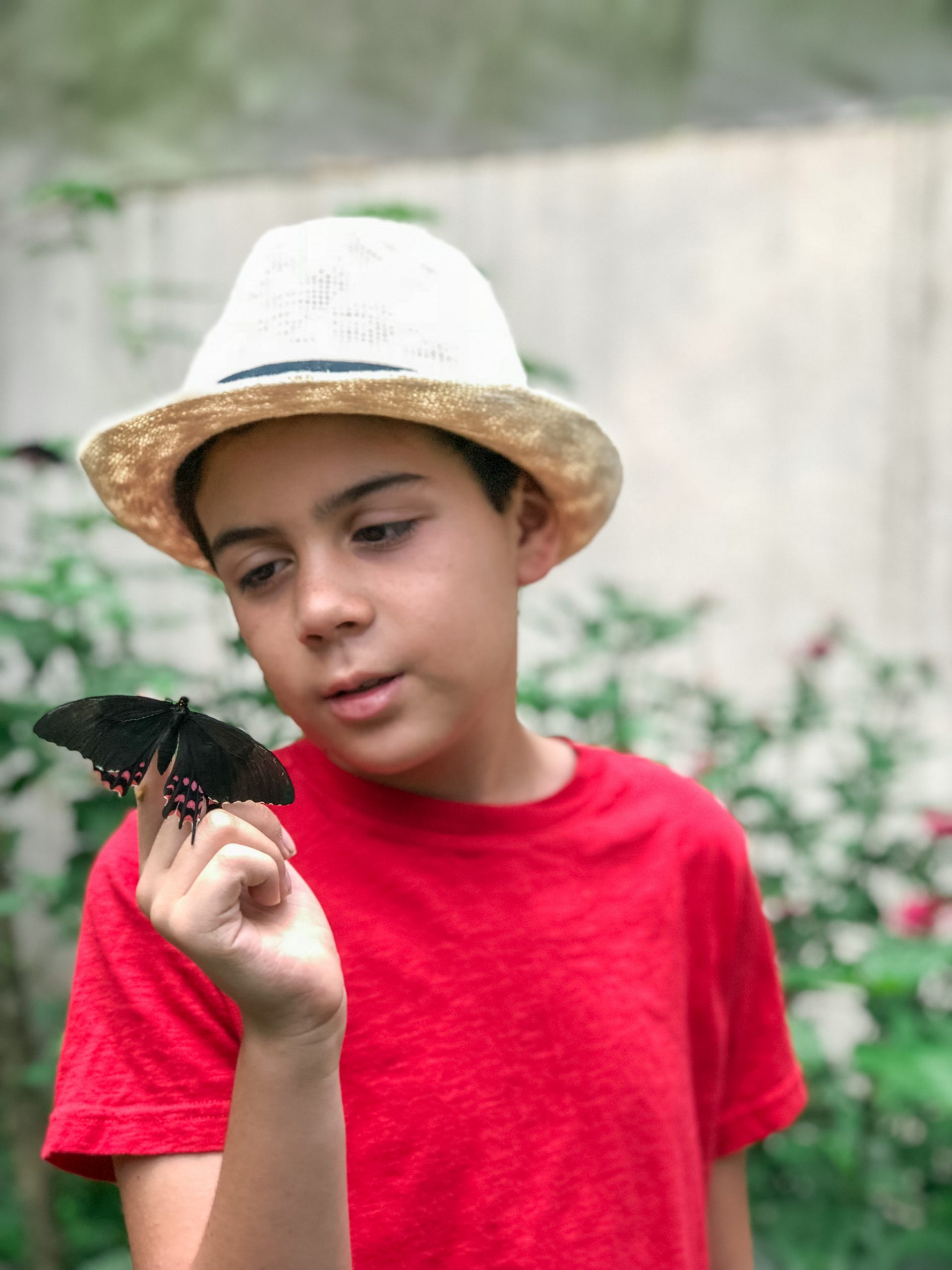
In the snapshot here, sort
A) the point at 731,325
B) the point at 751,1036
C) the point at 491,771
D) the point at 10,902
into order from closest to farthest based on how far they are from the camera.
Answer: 1. the point at 491,771
2. the point at 751,1036
3. the point at 10,902
4. the point at 731,325

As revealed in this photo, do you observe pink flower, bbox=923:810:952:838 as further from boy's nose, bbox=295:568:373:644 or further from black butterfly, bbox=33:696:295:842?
black butterfly, bbox=33:696:295:842

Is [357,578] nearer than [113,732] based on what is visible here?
No

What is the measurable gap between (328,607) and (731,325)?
2769mm

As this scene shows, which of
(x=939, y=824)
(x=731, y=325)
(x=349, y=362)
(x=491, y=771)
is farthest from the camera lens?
(x=731, y=325)

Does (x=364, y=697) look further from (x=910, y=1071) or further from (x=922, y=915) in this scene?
(x=922, y=915)

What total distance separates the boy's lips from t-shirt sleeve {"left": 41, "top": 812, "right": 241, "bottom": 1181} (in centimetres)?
22

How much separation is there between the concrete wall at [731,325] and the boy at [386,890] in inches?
89.3

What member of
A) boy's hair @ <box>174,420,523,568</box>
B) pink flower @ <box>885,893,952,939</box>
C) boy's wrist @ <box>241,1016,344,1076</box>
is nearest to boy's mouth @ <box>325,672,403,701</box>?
boy's hair @ <box>174,420,523,568</box>

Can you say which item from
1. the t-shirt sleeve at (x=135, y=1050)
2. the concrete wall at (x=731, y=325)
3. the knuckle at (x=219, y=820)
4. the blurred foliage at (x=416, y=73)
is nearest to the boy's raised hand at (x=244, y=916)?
the knuckle at (x=219, y=820)

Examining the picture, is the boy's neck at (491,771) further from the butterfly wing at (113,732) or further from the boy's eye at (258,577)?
the butterfly wing at (113,732)

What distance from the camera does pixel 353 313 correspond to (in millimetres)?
1127

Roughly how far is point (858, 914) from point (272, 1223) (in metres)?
1.99

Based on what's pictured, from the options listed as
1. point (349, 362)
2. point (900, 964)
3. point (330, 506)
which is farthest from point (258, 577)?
point (900, 964)

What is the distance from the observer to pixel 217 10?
3.59 metres
